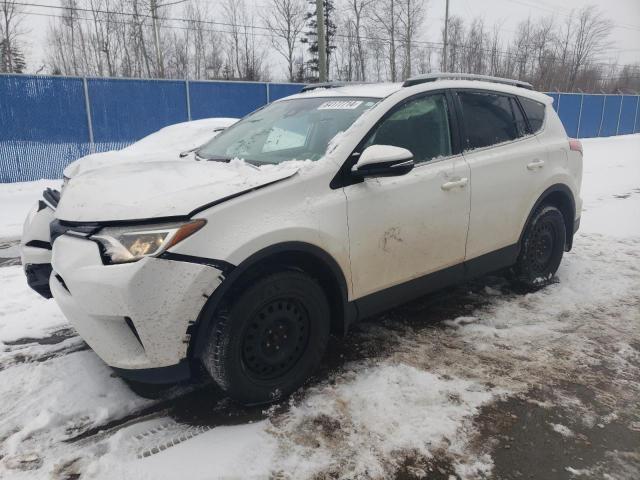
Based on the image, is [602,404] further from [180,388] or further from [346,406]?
[180,388]

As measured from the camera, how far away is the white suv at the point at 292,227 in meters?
2.30

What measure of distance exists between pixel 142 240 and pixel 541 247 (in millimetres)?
3580

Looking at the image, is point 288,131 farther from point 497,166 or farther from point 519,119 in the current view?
point 519,119

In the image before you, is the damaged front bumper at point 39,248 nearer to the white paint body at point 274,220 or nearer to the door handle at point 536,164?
the white paint body at point 274,220

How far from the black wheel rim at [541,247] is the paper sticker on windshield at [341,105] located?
2.05 metres

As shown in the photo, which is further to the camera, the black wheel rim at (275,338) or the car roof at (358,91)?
the car roof at (358,91)

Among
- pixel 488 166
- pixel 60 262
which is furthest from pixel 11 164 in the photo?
pixel 488 166

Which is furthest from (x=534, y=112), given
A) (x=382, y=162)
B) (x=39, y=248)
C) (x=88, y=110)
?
(x=88, y=110)

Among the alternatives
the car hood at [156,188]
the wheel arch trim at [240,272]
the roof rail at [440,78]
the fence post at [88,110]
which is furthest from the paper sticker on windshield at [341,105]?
the fence post at [88,110]

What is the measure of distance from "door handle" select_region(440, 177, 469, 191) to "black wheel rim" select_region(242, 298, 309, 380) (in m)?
1.36

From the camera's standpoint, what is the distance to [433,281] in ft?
11.5

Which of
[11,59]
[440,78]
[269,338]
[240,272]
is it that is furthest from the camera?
[11,59]

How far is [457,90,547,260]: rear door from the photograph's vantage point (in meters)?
3.67

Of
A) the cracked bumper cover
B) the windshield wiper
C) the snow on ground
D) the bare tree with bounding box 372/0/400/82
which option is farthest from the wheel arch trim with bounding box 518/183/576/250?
the bare tree with bounding box 372/0/400/82
